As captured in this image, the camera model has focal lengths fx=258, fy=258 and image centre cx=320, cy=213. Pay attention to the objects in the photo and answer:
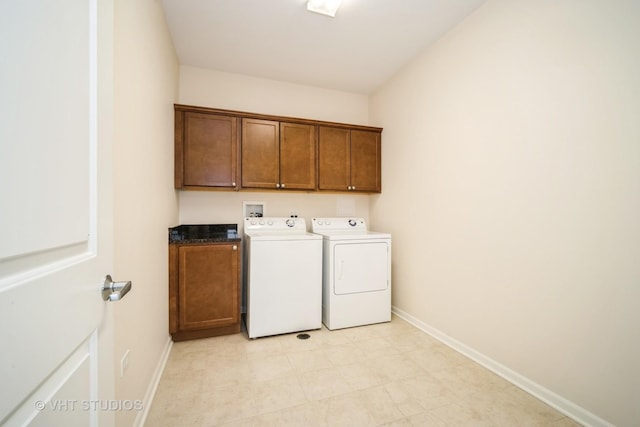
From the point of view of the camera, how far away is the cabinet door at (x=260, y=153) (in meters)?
2.72

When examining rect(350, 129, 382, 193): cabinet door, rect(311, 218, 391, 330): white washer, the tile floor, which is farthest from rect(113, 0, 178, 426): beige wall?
rect(350, 129, 382, 193): cabinet door

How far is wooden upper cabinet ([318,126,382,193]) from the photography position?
302cm

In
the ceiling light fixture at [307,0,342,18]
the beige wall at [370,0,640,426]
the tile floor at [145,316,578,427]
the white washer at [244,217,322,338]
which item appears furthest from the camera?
the white washer at [244,217,322,338]

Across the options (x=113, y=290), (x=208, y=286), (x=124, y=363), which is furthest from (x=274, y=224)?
(x=113, y=290)

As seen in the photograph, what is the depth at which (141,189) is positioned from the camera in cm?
146

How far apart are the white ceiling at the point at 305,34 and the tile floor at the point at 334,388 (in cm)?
277

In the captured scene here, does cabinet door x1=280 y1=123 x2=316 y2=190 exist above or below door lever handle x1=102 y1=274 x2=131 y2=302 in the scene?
above

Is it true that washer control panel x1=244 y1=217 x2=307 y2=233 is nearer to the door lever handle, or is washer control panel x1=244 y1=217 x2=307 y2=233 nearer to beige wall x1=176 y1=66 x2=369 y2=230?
beige wall x1=176 y1=66 x2=369 y2=230

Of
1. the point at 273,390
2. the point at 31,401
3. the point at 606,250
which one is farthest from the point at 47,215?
the point at 606,250

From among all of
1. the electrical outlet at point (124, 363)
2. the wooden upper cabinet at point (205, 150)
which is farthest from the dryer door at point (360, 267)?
the electrical outlet at point (124, 363)

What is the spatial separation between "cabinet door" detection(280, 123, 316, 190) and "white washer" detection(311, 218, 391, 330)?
68 centimetres

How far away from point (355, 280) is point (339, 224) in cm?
77

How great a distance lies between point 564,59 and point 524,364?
1.93 metres

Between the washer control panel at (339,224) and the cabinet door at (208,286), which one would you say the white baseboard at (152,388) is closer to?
the cabinet door at (208,286)
